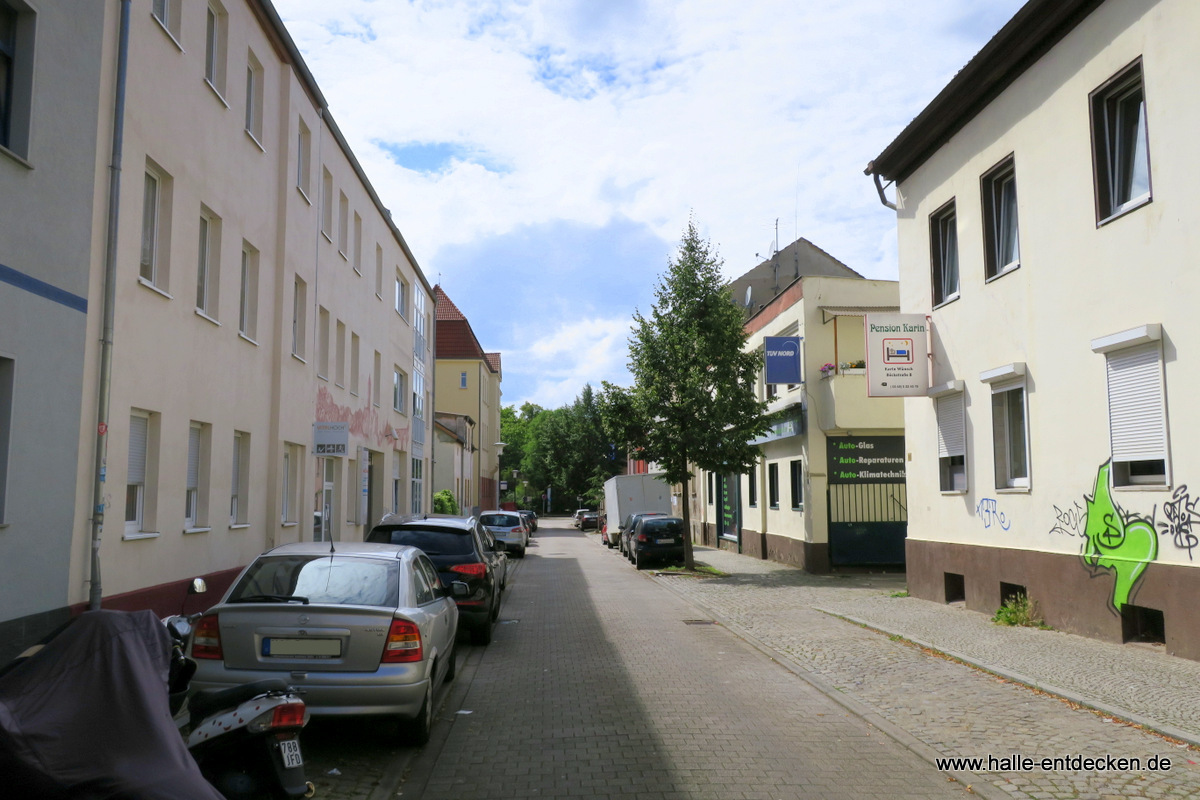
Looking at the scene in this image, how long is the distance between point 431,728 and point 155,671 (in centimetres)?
440

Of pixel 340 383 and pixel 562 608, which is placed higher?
pixel 340 383

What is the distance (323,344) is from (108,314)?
11.0 meters

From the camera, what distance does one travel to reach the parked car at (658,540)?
2667 centimetres

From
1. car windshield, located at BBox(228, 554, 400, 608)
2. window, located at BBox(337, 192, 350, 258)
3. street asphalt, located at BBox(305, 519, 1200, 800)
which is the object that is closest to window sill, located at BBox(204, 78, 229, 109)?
window, located at BBox(337, 192, 350, 258)

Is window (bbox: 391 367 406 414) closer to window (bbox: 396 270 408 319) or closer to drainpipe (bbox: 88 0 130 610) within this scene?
window (bbox: 396 270 408 319)

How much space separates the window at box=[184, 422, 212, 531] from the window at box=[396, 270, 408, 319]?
17.4 m

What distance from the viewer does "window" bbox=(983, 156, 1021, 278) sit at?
13.5 m

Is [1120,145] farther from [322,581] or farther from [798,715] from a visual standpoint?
[322,581]

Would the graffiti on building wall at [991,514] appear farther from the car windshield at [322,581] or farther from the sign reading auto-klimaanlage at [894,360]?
the car windshield at [322,581]

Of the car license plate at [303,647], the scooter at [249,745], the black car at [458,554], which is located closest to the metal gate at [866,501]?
the black car at [458,554]

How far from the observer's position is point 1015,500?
42.6ft

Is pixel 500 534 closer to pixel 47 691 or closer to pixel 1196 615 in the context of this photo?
pixel 1196 615

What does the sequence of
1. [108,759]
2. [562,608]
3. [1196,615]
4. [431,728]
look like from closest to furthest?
[108,759], [431,728], [1196,615], [562,608]

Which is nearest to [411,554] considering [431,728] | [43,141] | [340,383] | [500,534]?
[431,728]
